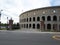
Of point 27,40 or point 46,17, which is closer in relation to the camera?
point 27,40

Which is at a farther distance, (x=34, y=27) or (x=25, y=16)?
(x=25, y=16)

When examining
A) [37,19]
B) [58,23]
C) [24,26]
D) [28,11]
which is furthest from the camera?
[24,26]

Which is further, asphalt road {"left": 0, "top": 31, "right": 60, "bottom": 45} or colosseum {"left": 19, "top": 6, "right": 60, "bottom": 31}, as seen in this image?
colosseum {"left": 19, "top": 6, "right": 60, "bottom": 31}

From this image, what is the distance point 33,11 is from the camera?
270ft

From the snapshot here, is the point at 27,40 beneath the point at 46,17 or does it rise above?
beneath

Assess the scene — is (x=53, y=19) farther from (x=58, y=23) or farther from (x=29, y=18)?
(x=29, y=18)

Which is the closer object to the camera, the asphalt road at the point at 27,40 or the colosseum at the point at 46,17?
the asphalt road at the point at 27,40

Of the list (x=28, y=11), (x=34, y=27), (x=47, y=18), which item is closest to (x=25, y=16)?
(x=28, y=11)

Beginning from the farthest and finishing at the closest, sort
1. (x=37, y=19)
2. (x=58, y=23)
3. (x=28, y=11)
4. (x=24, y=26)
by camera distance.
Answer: (x=24, y=26), (x=28, y=11), (x=37, y=19), (x=58, y=23)

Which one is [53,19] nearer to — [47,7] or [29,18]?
[47,7]

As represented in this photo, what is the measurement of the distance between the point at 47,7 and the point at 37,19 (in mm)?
8449

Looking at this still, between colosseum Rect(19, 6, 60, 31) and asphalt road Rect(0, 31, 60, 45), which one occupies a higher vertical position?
colosseum Rect(19, 6, 60, 31)

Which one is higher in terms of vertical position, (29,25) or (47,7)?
(47,7)

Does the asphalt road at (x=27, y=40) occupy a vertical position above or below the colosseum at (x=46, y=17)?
below
